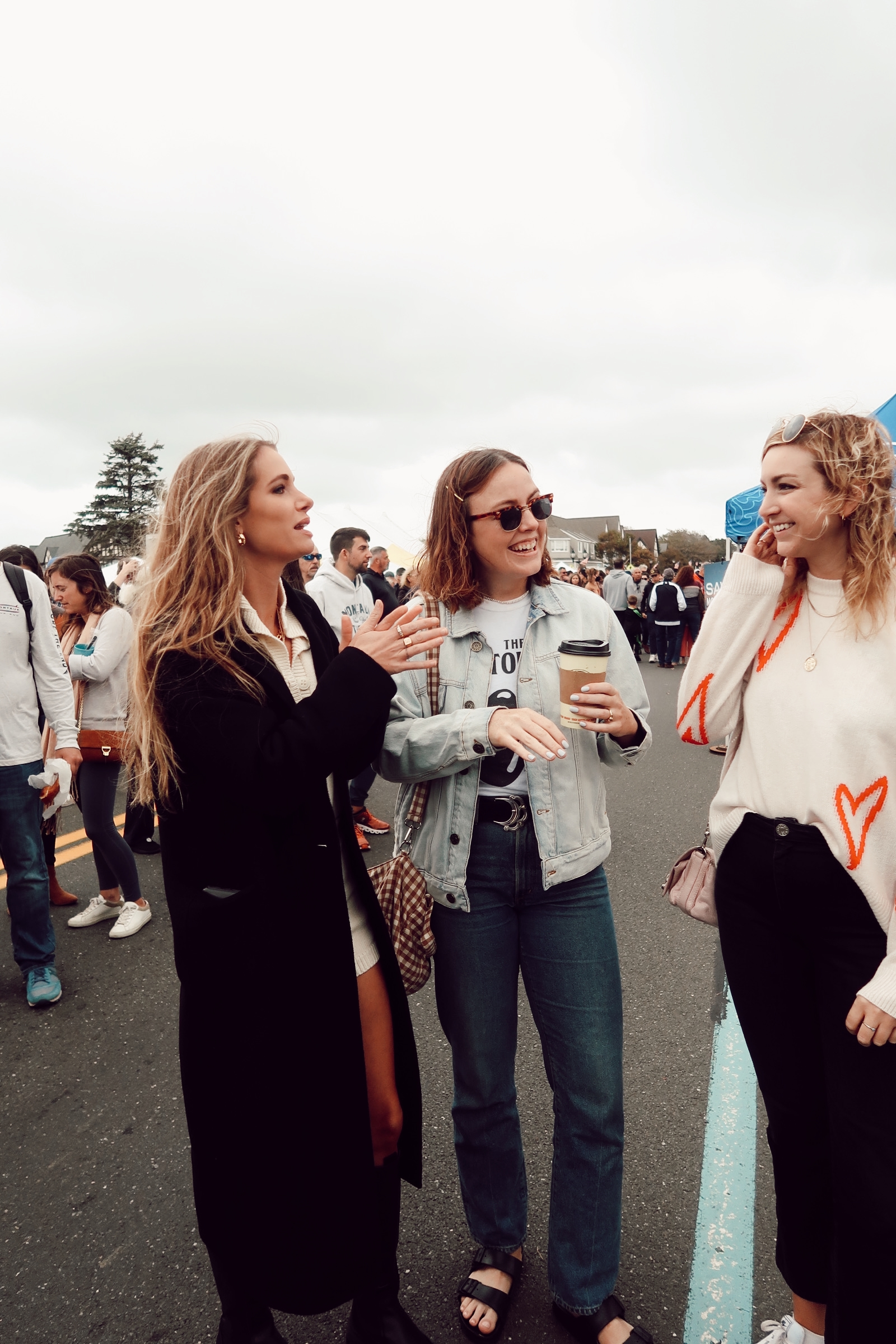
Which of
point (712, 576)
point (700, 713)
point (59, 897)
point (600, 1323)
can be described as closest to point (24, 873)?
point (59, 897)

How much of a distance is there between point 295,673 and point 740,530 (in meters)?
10.7

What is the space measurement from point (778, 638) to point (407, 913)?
1.04 metres

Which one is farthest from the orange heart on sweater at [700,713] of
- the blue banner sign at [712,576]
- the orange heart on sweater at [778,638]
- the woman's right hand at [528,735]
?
the blue banner sign at [712,576]

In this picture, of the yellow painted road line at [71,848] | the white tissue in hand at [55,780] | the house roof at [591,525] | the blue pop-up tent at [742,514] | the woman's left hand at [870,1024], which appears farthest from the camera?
the house roof at [591,525]

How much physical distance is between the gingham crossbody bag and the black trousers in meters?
0.67

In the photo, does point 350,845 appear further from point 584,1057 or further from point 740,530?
point 740,530

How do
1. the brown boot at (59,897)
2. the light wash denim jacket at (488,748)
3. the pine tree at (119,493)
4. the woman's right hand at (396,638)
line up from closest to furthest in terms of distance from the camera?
the woman's right hand at (396,638)
the light wash denim jacket at (488,748)
the brown boot at (59,897)
the pine tree at (119,493)

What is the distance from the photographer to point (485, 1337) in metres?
1.91

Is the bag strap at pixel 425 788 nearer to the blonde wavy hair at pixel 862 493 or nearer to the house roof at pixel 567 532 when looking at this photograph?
the blonde wavy hair at pixel 862 493

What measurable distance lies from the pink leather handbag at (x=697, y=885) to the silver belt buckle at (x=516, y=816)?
388 millimetres

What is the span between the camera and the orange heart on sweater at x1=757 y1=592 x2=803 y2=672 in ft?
5.69

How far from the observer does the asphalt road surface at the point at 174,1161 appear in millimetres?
2018

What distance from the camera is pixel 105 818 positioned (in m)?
4.28

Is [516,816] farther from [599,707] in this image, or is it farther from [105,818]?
[105,818]
